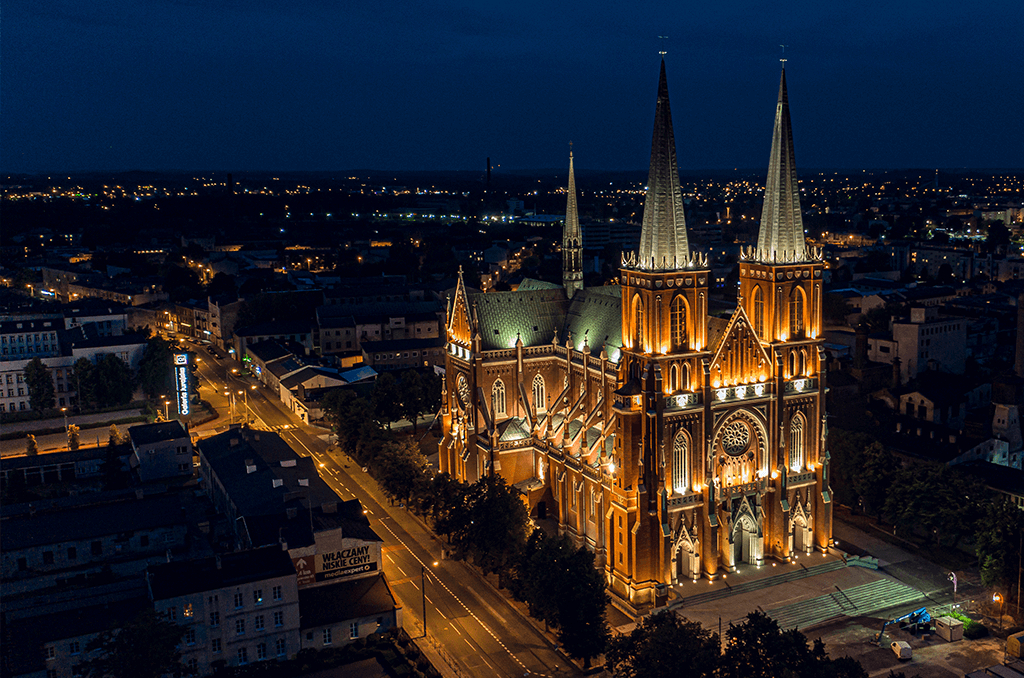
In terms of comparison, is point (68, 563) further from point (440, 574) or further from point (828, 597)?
point (828, 597)

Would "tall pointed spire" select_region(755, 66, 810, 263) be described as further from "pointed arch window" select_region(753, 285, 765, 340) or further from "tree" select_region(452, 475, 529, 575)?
"tree" select_region(452, 475, 529, 575)

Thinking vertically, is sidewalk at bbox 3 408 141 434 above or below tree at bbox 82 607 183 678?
above

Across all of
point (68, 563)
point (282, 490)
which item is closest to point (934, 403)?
point (282, 490)

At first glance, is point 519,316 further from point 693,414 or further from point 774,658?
point 774,658

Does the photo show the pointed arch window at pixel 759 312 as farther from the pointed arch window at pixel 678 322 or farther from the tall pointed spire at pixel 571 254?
the tall pointed spire at pixel 571 254

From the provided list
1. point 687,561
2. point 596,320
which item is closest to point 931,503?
point 687,561

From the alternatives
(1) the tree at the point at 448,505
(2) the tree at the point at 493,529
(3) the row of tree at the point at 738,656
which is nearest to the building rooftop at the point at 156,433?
(1) the tree at the point at 448,505

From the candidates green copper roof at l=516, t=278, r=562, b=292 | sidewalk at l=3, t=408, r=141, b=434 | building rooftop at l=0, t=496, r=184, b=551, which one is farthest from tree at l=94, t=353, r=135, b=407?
green copper roof at l=516, t=278, r=562, b=292
